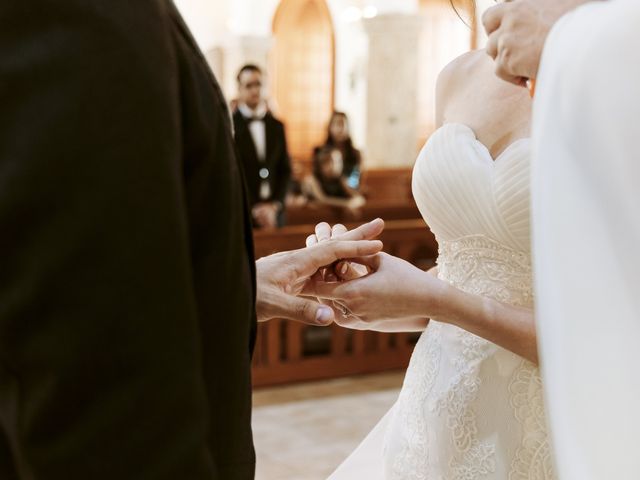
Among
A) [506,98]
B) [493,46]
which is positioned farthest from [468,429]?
[493,46]

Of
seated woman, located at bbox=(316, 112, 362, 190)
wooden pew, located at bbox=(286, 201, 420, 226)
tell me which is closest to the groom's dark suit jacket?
wooden pew, located at bbox=(286, 201, 420, 226)

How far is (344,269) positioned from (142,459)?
102 centimetres

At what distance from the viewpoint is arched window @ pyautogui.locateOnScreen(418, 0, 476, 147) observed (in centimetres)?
1831

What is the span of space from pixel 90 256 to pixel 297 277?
866 millimetres

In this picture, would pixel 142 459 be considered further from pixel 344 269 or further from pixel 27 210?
pixel 344 269

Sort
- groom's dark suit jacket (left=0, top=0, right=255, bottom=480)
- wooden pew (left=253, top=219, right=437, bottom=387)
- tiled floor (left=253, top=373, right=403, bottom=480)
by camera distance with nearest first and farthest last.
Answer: groom's dark suit jacket (left=0, top=0, right=255, bottom=480) → tiled floor (left=253, top=373, right=403, bottom=480) → wooden pew (left=253, top=219, right=437, bottom=387)

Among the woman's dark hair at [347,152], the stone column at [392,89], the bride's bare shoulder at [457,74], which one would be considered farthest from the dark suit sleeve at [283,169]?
the stone column at [392,89]

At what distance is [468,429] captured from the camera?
6.24 feet

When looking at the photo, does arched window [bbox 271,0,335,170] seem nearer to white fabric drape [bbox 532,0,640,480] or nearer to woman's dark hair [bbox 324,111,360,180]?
woman's dark hair [bbox 324,111,360,180]

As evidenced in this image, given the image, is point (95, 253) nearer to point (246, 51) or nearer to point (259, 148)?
point (259, 148)

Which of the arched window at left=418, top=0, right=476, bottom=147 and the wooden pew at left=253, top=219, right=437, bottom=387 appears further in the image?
the arched window at left=418, top=0, right=476, bottom=147

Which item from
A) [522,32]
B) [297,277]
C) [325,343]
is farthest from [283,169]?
[522,32]

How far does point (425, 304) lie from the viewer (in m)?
1.76

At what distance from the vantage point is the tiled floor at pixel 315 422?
16.3ft
